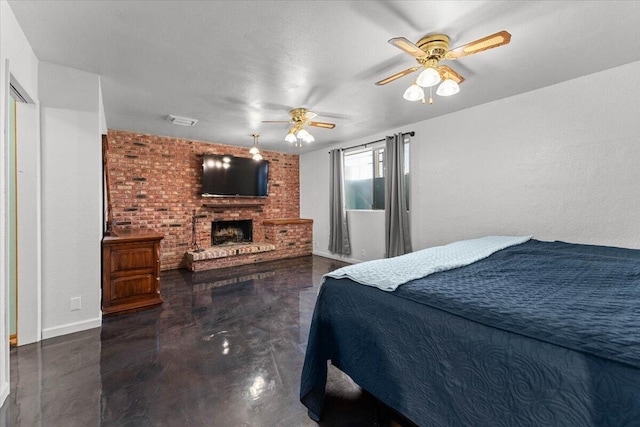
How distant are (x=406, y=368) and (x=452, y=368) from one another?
0.23 metres

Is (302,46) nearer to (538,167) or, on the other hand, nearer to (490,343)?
(490,343)

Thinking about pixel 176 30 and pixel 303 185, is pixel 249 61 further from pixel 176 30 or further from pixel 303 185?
pixel 303 185

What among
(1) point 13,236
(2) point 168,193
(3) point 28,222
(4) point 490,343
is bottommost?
(4) point 490,343

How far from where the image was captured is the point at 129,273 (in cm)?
309

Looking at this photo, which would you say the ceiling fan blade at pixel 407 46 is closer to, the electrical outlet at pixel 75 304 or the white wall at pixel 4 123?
the white wall at pixel 4 123

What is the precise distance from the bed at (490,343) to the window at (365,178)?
10.8 feet

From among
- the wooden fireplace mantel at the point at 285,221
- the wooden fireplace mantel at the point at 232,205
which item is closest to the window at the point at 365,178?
the wooden fireplace mantel at the point at 285,221

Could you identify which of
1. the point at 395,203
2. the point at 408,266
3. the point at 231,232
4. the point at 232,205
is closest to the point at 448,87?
the point at 408,266

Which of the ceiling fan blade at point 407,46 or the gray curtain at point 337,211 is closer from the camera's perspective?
the ceiling fan blade at point 407,46

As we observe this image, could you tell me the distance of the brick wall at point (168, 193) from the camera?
4.57 metres

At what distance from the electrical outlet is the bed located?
2399mm

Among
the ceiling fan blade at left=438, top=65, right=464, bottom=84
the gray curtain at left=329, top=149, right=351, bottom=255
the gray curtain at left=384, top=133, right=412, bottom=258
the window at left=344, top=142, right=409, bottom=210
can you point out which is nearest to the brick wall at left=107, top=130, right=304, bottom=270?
the gray curtain at left=329, top=149, right=351, bottom=255

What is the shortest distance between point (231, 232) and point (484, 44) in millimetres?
5215

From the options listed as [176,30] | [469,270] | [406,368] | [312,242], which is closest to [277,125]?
[176,30]
